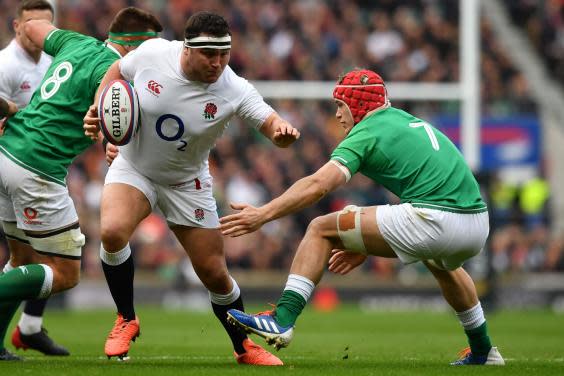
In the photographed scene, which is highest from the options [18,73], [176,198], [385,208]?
[18,73]

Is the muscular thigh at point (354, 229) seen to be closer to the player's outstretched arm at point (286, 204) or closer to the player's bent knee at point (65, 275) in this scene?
the player's outstretched arm at point (286, 204)

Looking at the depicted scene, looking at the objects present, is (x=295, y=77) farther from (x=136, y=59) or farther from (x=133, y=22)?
(x=136, y=59)

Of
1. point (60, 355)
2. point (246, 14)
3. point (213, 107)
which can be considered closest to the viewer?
point (213, 107)

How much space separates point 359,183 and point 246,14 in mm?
3428

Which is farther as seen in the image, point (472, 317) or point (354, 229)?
point (472, 317)

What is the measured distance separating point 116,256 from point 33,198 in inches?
28.9

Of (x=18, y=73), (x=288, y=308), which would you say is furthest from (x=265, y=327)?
(x=18, y=73)

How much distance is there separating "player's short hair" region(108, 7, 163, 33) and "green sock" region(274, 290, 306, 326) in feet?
7.68

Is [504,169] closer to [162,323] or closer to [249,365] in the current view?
[162,323]

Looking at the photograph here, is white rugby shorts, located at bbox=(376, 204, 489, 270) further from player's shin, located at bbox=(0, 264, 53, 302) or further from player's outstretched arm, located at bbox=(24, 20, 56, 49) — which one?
player's outstretched arm, located at bbox=(24, 20, 56, 49)

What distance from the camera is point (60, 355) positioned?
9.30m

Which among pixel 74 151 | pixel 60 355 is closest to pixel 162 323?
pixel 60 355

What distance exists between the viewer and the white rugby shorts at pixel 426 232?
7715 mm

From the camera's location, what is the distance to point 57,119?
325 inches
